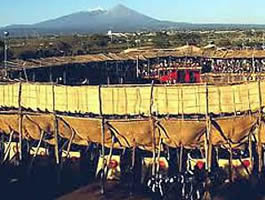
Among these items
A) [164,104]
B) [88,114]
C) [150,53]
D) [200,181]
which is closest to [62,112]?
[88,114]

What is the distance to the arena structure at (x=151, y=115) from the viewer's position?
2298 cm

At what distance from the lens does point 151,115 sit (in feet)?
76.2

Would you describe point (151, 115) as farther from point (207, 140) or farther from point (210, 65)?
point (210, 65)

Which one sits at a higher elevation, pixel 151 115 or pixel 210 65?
pixel 210 65

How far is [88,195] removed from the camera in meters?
24.1

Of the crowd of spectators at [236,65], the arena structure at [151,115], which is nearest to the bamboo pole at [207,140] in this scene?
the arena structure at [151,115]

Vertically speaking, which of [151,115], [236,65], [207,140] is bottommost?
[207,140]

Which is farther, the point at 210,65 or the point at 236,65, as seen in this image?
the point at 210,65

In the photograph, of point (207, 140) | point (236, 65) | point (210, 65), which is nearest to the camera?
point (207, 140)

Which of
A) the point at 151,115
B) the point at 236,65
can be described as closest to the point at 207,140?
the point at 151,115

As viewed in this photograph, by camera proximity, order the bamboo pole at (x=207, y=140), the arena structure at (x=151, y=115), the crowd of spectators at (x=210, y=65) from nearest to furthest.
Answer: the bamboo pole at (x=207, y=140) → the arena structure at (x=151, y=115) → the crowd of spectators at (x=210, y=65)

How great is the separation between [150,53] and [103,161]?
19463 millimetres

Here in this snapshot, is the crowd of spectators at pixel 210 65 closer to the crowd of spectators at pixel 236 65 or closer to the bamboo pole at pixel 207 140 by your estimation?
the crowd of spectators at pixel 236 65

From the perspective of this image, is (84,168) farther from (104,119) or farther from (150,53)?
(150,53)
